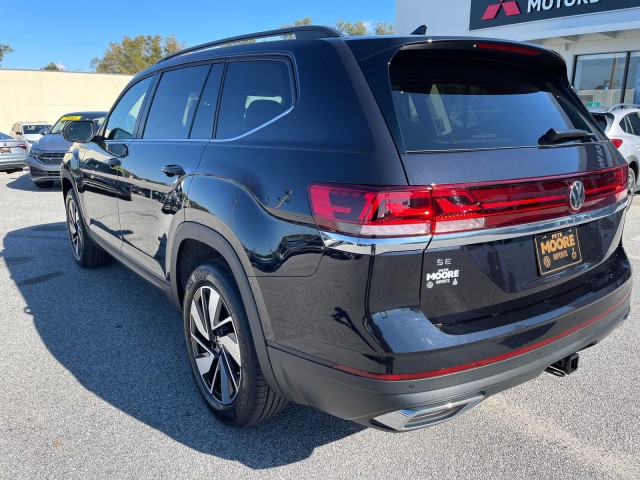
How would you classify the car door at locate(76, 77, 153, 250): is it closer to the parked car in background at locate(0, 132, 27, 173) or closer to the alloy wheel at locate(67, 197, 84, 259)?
the alloy wheel at locate(67, 197, 84, 259)

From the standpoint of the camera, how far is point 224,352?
2.62 meters

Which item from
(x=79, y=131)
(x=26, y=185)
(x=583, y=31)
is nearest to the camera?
(x=79, y=131)

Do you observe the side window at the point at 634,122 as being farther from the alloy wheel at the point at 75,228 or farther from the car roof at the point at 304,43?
the alloy wheel at the point at 75,228

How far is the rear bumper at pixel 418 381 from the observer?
185 centimetres

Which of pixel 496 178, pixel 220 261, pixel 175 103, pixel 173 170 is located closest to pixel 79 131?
pixel 175 103

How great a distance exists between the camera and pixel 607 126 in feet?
28.5

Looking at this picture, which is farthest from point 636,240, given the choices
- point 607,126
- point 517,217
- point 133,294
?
point 133,294

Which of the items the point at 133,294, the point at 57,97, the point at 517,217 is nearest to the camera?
the point at 517,217

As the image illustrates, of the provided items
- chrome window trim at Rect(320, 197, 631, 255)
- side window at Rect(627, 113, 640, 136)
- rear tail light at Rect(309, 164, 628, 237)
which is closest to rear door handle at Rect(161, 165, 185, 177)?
rear tail light at Rect(309, 164, 628, 237)

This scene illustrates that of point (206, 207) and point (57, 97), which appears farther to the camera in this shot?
point (57, 97)

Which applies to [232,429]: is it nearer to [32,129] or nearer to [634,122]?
[634,122]

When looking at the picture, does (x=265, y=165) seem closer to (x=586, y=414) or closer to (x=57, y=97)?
(x=586, y=414)

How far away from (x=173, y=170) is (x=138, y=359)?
1341mm

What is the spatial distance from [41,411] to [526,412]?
2645 millimetres
